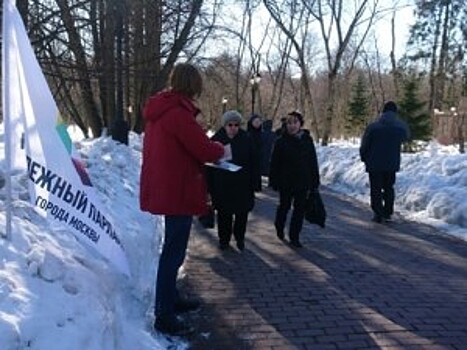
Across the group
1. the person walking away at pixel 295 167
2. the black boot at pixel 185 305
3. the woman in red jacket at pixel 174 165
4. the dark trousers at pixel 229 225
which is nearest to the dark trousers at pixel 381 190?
the person walking away at pixel 295 167

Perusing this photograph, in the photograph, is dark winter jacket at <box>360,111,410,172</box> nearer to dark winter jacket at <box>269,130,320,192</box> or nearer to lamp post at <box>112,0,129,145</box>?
dark winter jacket at <box>269,130,320,192</box>

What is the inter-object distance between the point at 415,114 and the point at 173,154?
105ft

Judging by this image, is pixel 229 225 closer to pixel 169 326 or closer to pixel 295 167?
pixel 295 167

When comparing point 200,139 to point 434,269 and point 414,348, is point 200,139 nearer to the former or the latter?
point 414,348

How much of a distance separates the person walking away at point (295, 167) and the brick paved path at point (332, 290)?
504 mm

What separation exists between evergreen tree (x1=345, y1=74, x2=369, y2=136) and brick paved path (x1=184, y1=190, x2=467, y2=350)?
40870 millimetres

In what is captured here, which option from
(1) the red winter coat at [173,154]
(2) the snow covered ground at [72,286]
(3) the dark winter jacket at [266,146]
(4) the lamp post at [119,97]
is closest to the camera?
(2) the snow covered ground at [72,286]

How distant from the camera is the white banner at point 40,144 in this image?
4684 mm

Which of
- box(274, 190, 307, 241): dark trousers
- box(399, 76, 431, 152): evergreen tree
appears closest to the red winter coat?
box(274, 190, 307, 241): dark trousers

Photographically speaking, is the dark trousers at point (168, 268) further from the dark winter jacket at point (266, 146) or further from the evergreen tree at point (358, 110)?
the evergreen tree at point (358, 110)

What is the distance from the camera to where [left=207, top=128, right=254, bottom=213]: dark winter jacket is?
335 inches

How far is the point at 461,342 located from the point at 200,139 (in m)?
2.57

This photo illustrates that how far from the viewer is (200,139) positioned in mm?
5035

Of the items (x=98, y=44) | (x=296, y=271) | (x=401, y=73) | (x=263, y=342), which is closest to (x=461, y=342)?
(x=263, y=342)
